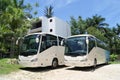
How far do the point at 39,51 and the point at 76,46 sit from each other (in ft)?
9.03

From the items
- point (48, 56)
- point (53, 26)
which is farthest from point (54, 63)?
point (53, 26)

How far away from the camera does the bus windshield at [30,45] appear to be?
1697 cm

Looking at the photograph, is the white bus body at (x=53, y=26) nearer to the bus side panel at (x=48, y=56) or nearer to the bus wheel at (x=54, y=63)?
the bus wheel at (x=54, y=63)

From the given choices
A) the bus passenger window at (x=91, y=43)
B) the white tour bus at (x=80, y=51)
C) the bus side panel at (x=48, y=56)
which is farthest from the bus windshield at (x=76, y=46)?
the bus side panel at (x=48, y=56)

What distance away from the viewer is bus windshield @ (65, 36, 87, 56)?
1716cm

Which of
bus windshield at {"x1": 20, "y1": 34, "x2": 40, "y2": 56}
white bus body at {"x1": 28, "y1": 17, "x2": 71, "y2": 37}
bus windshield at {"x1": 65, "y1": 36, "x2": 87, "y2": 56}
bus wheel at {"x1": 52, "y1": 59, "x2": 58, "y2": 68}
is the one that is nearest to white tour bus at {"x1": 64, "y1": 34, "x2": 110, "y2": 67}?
bus windshield at {"x1": 65, "y1": 36, "x2": 87, "y2": 56}

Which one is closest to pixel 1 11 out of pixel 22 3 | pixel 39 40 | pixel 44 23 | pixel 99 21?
pixel 22 3

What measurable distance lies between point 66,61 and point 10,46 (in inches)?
539

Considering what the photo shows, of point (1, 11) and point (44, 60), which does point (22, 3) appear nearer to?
point (1, 11)

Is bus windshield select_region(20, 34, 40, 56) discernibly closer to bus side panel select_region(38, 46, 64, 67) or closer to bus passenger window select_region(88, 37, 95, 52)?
bus side panel select_region(38, 46, 64, 67)

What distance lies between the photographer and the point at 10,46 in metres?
29.4

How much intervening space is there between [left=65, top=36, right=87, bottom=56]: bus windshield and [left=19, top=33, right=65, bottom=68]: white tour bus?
1299mm

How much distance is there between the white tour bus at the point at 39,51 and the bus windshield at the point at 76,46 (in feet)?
4.26

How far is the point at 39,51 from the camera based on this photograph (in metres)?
17.0
